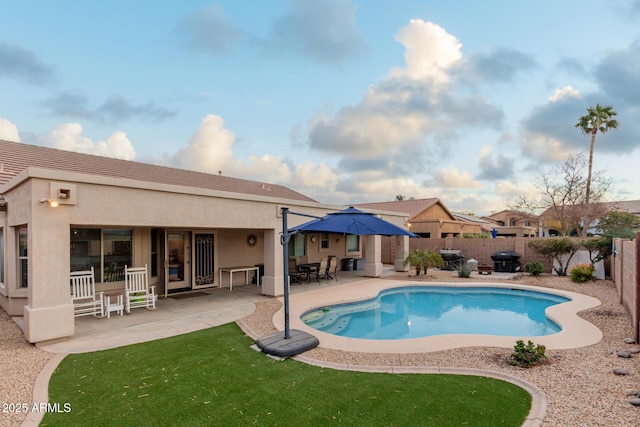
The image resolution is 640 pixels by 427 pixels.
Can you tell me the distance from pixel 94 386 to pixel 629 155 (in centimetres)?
2884

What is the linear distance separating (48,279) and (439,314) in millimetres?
10934

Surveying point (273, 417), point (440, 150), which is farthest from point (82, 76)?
point (440, 150)

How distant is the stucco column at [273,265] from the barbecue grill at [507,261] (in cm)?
1332

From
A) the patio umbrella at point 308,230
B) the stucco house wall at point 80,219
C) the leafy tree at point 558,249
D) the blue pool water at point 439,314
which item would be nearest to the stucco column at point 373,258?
the blue pool water at point 439,314

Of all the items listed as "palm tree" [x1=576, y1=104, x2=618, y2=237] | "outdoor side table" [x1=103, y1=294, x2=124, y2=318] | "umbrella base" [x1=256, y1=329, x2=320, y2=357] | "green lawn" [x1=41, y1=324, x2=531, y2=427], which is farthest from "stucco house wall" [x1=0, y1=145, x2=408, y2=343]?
"palm tree" [x1=576, y1=104, x2=618, y2=237]

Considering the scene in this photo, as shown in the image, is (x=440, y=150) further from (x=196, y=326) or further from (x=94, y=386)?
(x=94, y=386)

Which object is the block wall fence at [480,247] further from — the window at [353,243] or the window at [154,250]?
the window at [154,250]

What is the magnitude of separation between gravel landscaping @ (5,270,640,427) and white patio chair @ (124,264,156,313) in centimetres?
250

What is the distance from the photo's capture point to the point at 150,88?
14.4m

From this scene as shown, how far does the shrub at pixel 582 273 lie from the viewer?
1501 centimetres

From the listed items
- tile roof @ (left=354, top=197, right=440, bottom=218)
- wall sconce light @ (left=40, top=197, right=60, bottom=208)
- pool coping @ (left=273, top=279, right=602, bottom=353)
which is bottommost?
pool coping @ (left=273, top=279, right=602, bottom=353)

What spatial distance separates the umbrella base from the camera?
6516mm

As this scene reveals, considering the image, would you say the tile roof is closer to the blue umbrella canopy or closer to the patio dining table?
the patio dining table

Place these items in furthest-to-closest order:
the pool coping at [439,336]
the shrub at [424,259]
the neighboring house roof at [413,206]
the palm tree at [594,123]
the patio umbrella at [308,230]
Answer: the neighboring house roof at [413,206] → the palm tree at [594,123] → the shrub at [424,259] → the pool coping at [439,336] → the patio umbrella at [308,230]
